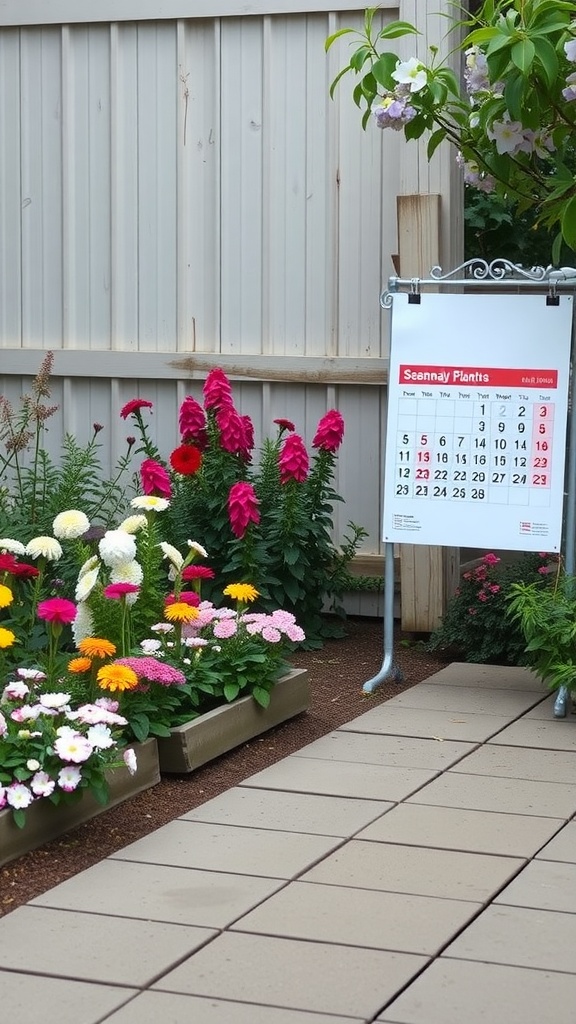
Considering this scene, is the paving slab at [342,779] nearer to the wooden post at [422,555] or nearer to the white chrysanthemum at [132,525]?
the white chrysanthemum at [132,525]

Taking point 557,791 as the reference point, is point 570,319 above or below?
above

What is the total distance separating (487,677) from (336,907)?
2.79 meters

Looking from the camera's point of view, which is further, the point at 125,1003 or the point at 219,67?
the point at 219,67

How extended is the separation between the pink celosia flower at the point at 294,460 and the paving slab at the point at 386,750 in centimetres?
146

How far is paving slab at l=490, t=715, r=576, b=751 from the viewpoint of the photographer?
17.7 feet

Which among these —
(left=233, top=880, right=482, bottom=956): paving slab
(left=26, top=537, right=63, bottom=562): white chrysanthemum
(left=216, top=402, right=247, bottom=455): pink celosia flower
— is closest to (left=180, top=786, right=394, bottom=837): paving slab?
(left=233, top=880, right=482, bottom=956): paving slab

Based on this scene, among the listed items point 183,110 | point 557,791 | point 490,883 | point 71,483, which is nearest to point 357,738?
point 557,791

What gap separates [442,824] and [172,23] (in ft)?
15.2

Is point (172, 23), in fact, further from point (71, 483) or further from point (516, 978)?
point (516, 978)

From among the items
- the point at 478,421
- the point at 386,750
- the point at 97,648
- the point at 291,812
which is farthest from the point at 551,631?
the point at 97,648

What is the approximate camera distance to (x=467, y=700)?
19.8 ft

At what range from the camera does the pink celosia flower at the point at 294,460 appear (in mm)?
6594

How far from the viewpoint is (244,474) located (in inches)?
272

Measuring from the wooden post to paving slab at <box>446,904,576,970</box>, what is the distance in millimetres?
3258
